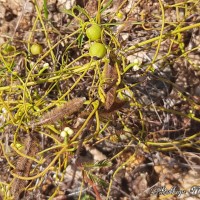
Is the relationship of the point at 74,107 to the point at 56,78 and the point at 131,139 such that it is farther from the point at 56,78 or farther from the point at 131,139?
the point at 131,139

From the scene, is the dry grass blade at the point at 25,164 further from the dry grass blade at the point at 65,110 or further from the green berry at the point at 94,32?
the green berry at the point at 94,32

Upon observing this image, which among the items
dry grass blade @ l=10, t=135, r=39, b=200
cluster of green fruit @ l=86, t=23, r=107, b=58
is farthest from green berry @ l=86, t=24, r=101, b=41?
dry grass blade @ l=10, t=135, r=39, b=200

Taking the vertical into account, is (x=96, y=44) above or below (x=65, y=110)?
above

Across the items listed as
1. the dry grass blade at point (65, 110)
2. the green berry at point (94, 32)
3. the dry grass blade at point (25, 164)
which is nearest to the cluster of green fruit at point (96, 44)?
the green berry at point (94, 32)

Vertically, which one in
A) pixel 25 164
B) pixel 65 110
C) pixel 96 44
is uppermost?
pixel 96 44

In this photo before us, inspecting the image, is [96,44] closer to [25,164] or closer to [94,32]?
[94,32]

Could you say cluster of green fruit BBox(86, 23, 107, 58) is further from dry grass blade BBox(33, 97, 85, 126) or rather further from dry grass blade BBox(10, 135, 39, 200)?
dry grass blade BBox(10, 135, 39, 200)

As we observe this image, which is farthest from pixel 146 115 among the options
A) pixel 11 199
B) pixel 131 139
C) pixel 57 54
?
pixel 11 199

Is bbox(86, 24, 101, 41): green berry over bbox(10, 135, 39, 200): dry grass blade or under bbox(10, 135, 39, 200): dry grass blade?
over

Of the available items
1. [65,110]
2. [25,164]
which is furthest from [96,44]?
[25,164]
